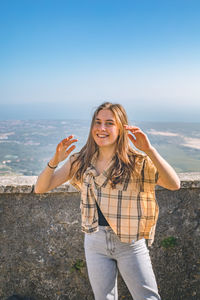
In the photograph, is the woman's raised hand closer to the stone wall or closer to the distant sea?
the stone wall

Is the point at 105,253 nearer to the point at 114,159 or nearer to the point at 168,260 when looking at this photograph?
the point at 114,159

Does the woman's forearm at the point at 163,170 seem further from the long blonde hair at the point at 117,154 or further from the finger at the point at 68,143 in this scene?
the finger at the point at 68,143

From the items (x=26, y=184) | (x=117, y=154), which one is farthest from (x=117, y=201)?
(x=26, y=184)

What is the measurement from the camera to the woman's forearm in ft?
6.42

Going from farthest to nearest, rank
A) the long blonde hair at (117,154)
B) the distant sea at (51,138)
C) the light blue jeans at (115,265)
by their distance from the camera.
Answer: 1. the distant sea at (51,138)
2. the long blonde hair at (117,154)
3. the light blue jeans at (115,265)

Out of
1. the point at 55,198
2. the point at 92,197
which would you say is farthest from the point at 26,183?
the point at 92,197

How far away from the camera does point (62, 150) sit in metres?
2.21

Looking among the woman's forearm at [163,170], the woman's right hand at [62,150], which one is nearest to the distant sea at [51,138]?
the woman's right hand at [62,150]

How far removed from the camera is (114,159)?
2.27m

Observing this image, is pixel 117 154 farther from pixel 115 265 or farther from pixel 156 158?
pixel 115 265

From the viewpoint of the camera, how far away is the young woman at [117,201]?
207cm

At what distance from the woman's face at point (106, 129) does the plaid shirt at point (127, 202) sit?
24cm

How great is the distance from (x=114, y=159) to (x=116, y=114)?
39 centimetres

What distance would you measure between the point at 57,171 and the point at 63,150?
231mm
